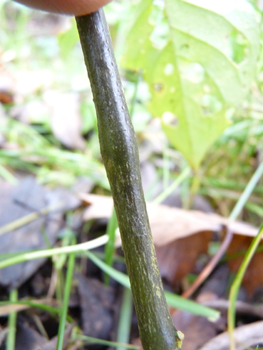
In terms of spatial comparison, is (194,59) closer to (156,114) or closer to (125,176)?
(156,114)

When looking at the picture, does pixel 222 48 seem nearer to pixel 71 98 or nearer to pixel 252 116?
pixel 252 116

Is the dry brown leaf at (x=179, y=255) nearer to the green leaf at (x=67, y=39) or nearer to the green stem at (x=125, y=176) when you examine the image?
the green stem at (x=125, y=176)

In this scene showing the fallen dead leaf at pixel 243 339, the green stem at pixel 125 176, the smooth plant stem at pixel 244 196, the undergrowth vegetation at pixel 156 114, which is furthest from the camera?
the smooth plant stem at pixel 244 196

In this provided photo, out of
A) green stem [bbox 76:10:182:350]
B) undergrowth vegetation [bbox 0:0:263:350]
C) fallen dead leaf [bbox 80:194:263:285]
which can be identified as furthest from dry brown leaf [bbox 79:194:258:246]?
green stem [bbox 76:10:182:350]

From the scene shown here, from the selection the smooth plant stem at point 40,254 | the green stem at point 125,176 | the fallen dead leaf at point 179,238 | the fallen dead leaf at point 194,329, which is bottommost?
the fallen dead leaf at point 194,329

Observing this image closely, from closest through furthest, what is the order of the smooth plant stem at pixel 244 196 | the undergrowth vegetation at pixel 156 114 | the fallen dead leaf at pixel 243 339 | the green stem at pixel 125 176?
the green stem at pixel 125 176 → the fallen dead leaf at pixel 243 339 → the undergrowth vegetation at pixel 156 114 → the smooth plant stem at pixel 244 196

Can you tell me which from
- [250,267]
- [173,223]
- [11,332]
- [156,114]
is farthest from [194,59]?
[11,332]

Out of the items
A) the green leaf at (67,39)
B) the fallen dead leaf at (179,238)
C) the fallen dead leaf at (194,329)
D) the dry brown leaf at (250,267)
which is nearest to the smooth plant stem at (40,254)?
the fallen dead leaf at (179,238)

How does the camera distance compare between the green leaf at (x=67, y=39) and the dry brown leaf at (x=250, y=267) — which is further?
the green leaf at (x=67, y=39)
